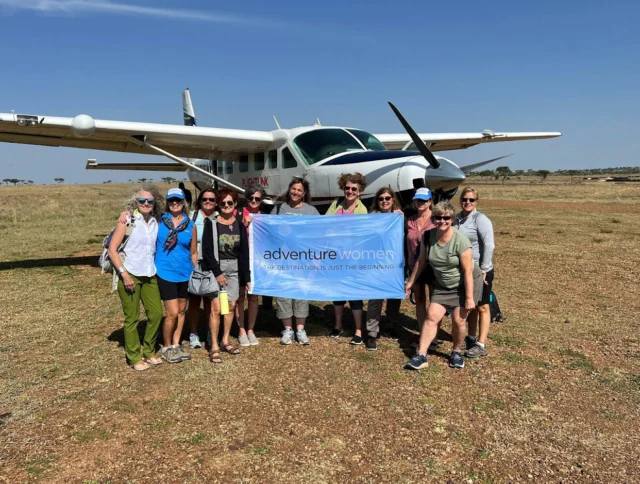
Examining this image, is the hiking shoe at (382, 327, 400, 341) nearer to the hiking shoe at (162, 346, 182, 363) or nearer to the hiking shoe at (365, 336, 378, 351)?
the hiking shoe at (365, 336, 378, 351)

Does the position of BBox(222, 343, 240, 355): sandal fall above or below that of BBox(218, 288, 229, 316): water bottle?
below

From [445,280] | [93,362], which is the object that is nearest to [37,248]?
[93,362]

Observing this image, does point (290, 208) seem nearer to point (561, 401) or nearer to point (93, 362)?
point (93, 362)

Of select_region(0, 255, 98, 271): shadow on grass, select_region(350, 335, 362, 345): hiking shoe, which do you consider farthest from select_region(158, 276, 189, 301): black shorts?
select_region(0, 255, 98, 271): shadow on grass

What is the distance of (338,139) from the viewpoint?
8.55 meters

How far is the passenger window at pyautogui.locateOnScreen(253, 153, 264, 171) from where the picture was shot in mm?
10335

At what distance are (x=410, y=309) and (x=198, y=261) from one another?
3572mm

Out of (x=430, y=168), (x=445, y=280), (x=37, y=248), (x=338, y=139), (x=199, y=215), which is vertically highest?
(x=338, y=139)

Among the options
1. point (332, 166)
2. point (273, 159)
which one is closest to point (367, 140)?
point (332, 166)

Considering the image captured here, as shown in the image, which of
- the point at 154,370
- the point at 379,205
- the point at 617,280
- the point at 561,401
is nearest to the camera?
the point at 561,401

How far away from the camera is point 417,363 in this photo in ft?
14.6

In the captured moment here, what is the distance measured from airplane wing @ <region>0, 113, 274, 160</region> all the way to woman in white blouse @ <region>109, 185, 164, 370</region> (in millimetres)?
5546

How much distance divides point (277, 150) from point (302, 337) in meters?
5.50

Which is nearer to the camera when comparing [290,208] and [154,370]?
[154,370]
